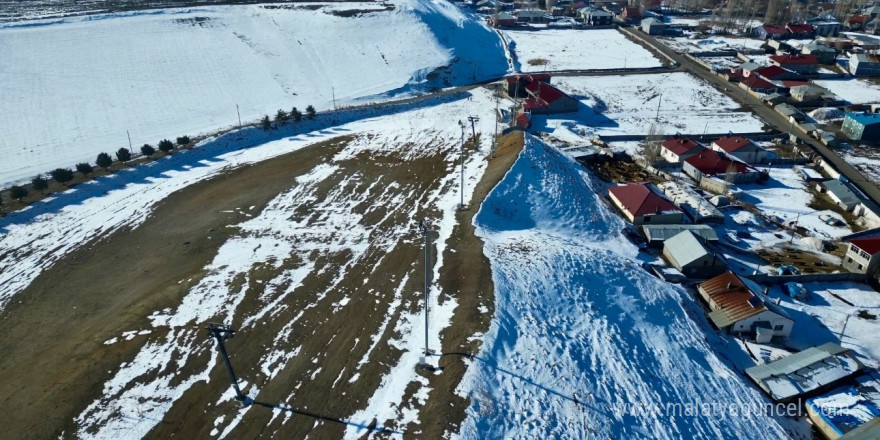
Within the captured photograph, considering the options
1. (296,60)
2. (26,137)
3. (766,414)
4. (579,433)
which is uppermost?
(296,60)

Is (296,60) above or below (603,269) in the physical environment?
above

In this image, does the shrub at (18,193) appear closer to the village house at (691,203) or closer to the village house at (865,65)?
the village house at (691,203)

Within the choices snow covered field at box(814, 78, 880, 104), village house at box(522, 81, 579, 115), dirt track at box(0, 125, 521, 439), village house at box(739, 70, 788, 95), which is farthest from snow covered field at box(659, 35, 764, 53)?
dirt track at box(0, 125, 521, 439)

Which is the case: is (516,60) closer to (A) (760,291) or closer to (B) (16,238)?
(A) (760,291)

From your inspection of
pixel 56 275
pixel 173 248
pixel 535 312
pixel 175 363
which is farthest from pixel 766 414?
pixel 56 275

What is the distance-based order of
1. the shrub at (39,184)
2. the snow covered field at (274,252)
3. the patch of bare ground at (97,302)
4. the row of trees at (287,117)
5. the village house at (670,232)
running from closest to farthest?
the snow covered field at (274,252) → the patch of bare ground at (97,302) → the village house at (670,232) → the shrub at (39,184) → the row of trees at (287,117)

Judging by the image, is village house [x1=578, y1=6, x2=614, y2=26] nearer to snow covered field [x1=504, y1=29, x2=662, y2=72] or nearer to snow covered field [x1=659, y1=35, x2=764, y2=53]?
snow covered field [x1=504, y1=29, x2=662, y2=72]

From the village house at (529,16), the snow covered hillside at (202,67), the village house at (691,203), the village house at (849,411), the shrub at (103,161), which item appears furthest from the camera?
the village house at (529,16)

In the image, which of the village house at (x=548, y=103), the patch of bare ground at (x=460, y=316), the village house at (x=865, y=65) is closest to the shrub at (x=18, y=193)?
the patch of bare ground at (x=460, y=316)

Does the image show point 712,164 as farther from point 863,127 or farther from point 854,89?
point 854,89
